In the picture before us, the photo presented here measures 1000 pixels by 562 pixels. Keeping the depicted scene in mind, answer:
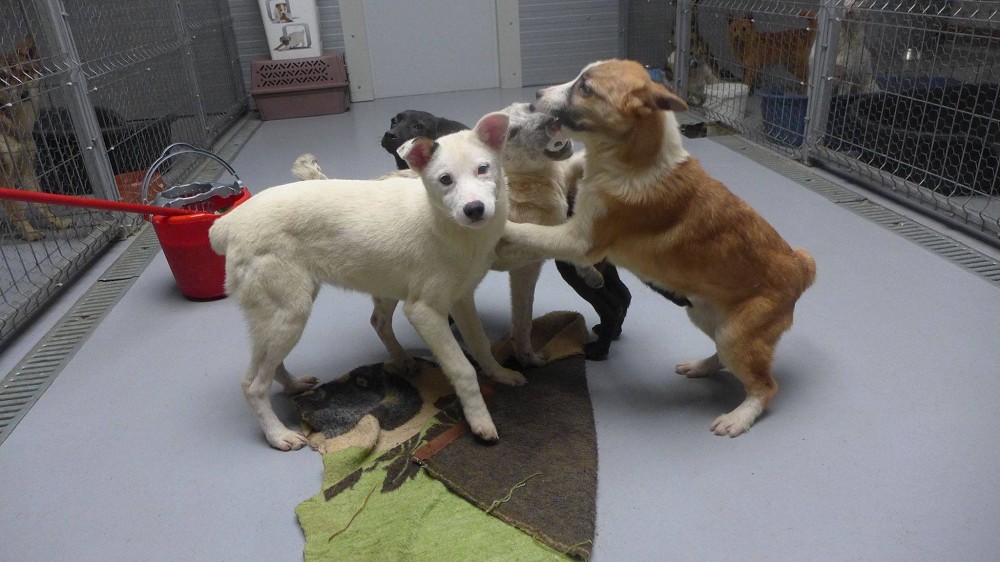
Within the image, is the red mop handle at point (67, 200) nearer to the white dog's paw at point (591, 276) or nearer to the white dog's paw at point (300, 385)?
the white dog's paw at point (300, 385)

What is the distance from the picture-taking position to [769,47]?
14.4ft

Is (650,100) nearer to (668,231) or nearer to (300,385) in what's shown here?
(668,231)

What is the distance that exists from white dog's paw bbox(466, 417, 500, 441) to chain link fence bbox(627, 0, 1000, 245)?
2439mm

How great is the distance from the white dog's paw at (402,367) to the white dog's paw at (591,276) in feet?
2.07

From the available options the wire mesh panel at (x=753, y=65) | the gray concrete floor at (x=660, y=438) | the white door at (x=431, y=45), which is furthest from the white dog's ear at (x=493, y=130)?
the white door at (x=431, y=45)

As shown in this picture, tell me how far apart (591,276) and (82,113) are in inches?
107

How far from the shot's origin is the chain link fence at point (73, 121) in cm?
293

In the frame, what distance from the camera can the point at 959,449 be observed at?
66.2 inches

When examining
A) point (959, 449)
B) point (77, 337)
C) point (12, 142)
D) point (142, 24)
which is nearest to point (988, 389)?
point (959, 449)

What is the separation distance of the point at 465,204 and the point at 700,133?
147 inches

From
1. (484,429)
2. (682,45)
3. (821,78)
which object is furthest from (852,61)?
(484,429)

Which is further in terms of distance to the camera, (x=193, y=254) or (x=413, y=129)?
(x=193, y=254)

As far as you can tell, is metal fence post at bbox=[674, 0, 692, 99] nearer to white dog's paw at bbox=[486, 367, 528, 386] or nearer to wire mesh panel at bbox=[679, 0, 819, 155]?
wire mesh panel at bbox=[679, 0, 819, 155]

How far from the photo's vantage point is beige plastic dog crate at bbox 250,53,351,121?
5746 mm
